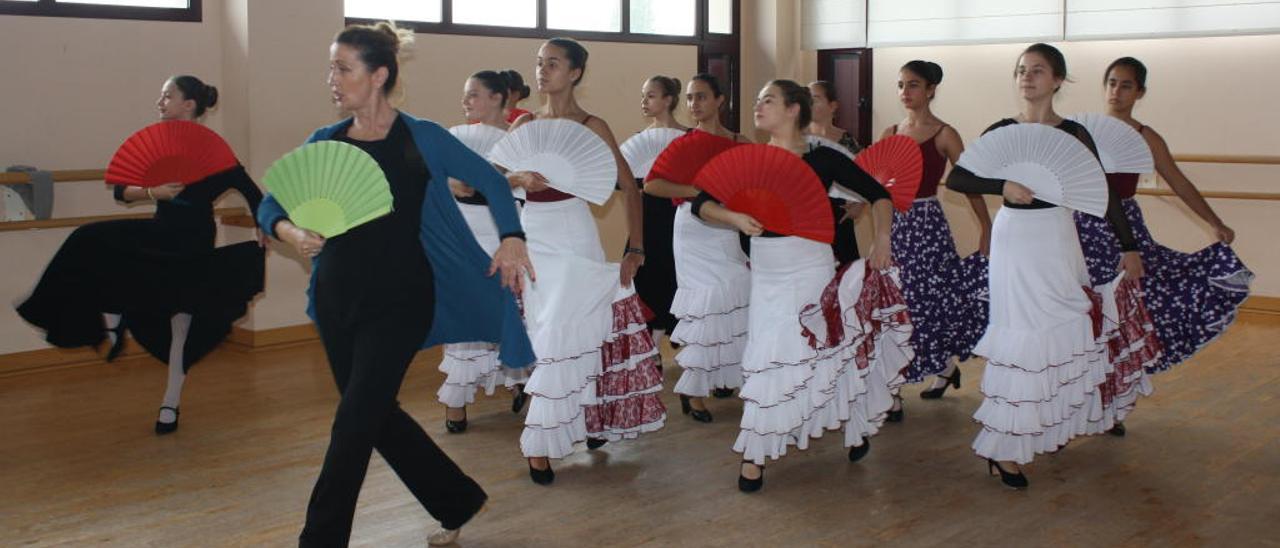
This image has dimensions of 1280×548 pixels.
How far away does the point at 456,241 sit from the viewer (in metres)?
3.52

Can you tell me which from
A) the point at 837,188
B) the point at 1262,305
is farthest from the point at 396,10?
the point at 1262,305

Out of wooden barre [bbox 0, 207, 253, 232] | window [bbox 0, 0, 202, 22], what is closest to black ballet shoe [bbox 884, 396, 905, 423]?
wooden barre [bbox 0, 207, 253, 232]

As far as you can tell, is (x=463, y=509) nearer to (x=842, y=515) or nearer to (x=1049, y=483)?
(x=842, y=515)

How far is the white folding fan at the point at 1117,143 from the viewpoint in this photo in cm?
512

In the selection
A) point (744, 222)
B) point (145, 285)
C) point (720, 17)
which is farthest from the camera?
point (720, 17)

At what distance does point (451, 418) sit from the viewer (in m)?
5.56

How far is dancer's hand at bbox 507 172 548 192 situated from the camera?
475cm

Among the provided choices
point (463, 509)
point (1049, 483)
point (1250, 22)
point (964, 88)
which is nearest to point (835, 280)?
point (1049, 483)

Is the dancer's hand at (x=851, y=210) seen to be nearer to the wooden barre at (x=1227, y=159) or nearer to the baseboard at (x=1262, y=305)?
the wooden barre at (x=1227, y=159)

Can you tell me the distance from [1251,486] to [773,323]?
1.82 meters

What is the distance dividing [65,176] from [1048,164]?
16.2 feet

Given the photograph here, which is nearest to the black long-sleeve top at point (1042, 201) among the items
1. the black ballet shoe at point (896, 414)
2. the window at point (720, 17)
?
the black ballet shoe at point (896, 414)

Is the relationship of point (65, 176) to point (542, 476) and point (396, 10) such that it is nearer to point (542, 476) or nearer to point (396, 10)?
point (396, 10)

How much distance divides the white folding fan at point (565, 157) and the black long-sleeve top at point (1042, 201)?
1.23 meters
